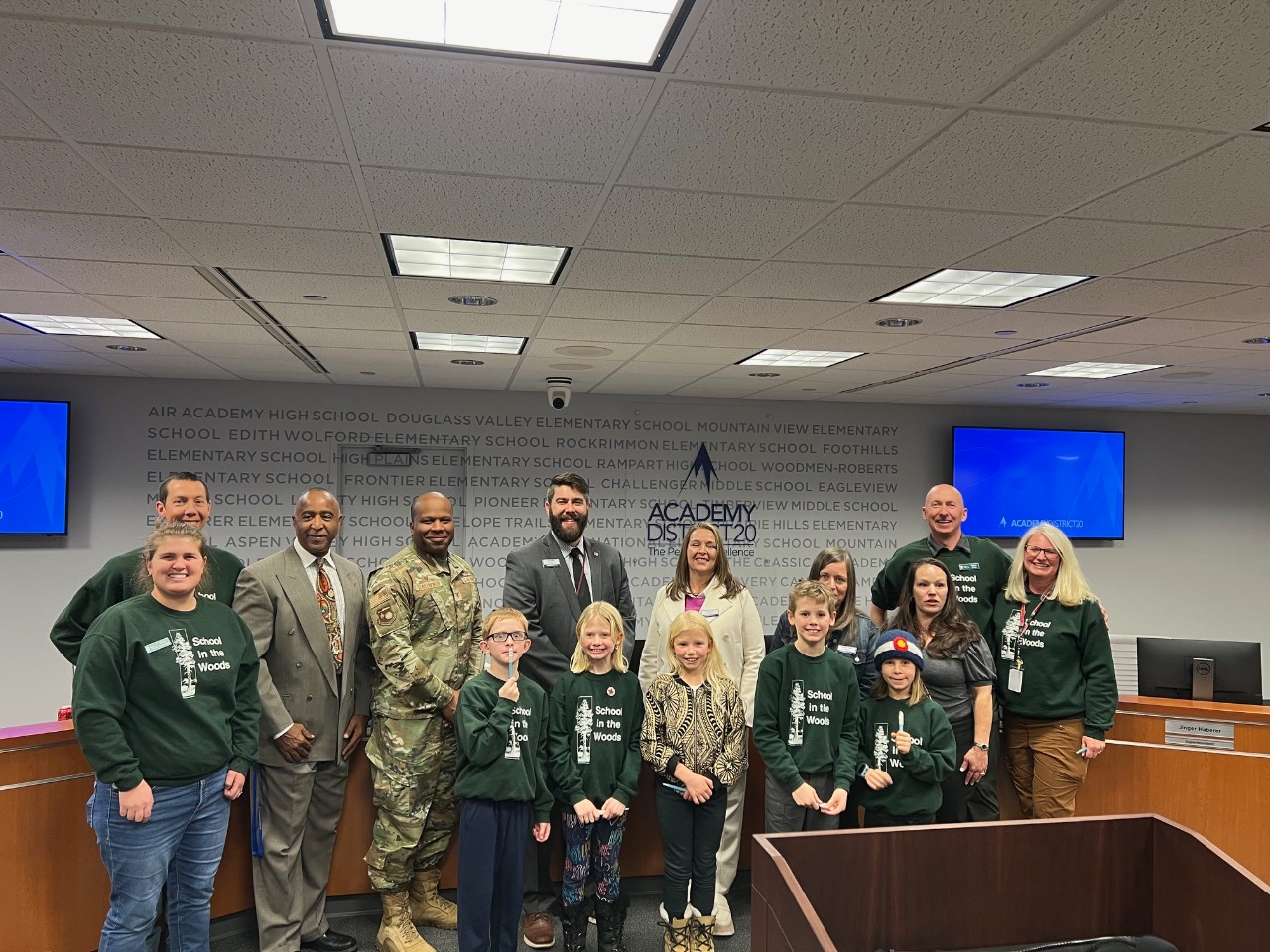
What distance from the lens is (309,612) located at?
10.2ft

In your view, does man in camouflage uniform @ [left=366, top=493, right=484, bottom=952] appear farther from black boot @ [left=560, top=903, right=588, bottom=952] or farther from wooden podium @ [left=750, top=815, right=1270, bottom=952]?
wooden podium @ [left=750, top=815, right=1270, bottom=952]

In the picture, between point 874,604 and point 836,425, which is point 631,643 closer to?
point 874,604

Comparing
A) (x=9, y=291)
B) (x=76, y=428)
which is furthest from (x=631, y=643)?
(x=76, y=428)

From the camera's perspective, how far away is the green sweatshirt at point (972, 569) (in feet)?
12.0

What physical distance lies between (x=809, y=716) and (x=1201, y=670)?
2140 millimetres

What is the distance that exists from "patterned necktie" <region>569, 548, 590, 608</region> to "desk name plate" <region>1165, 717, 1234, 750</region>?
2.53 meters

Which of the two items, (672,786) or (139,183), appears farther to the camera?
(672,786)

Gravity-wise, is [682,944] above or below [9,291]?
below

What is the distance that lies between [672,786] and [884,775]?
0.71 meters

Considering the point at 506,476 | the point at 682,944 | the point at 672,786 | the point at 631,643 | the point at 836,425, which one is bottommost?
the point at 682,944

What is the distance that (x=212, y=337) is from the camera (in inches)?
195

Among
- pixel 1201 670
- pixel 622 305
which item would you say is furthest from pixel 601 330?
pixel 1201 670

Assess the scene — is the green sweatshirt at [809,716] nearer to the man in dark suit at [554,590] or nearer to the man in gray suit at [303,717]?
the man in dark suit at [554,590]

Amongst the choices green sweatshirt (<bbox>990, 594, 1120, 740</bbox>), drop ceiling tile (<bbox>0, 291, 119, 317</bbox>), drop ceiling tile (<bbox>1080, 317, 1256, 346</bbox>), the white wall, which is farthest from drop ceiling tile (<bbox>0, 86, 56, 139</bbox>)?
the white wall
